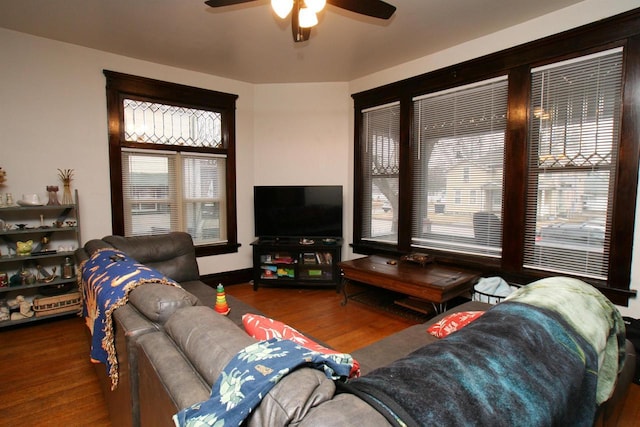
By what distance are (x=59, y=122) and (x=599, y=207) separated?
5.03m

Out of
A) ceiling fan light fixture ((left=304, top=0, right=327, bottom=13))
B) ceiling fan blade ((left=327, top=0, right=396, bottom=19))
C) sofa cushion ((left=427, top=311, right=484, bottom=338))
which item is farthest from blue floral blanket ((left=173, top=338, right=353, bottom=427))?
ceiling fan blade ((left=327, top=0, right=396, bottom=19))

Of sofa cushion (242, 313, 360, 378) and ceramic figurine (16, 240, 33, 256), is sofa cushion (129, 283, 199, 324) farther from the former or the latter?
ceramic figurine (16, 240, 33, 256)

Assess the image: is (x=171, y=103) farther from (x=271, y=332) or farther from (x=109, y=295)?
(x=271, y=332)

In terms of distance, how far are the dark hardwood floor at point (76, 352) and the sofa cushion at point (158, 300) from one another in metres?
1.05

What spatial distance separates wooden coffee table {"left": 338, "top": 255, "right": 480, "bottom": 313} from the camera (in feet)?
9.52

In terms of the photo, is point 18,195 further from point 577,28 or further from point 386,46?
point 577,28

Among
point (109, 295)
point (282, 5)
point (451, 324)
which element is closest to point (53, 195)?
point (109, 295)

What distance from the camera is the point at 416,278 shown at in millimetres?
3074

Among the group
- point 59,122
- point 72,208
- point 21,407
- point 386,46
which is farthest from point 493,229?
point 59,122

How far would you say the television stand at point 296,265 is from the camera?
4.30 m

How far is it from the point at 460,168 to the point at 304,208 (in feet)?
6.44

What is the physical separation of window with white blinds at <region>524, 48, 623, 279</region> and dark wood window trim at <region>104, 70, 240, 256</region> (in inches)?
138

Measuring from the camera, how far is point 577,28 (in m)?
2.66

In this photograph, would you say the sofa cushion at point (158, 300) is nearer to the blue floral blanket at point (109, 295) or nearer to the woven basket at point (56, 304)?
the blue floral blanket at point (109, 295)
